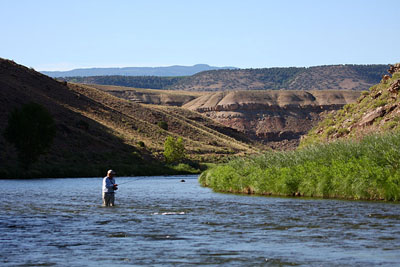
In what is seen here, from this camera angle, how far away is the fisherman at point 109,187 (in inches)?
1299

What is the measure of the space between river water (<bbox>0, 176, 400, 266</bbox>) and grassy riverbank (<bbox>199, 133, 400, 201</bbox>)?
1.52 meters

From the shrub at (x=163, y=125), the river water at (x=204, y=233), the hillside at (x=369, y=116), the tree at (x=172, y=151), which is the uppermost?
the shrub at (x=163, y=125)

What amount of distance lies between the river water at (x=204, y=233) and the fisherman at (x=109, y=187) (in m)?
0.51

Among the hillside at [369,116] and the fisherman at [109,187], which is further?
the hillside at [369,116]

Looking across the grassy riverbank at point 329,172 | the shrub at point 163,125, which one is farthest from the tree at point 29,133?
the shrub at point 163,125

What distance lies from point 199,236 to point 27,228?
6986mm

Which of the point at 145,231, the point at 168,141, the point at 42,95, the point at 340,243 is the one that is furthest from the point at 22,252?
the point at 42,95

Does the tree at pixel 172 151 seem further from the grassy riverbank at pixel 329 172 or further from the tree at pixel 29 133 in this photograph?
the grassy riverbank at pixel 329 172

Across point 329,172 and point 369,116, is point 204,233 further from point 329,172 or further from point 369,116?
point 369,116

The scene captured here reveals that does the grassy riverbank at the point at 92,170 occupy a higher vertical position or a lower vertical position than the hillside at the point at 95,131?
lower

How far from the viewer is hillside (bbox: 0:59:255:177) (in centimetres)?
8925

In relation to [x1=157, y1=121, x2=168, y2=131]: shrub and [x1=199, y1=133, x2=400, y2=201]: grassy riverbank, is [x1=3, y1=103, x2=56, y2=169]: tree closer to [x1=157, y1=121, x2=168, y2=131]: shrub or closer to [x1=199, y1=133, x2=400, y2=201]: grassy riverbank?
[x1=199, y1=133, x2=400, y2=201]: grassy riverbank

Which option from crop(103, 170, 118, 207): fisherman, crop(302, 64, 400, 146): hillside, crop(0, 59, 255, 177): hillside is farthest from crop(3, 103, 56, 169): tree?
crop(103, 170, 118, 207): fisherman

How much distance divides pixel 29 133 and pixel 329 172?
159ft
